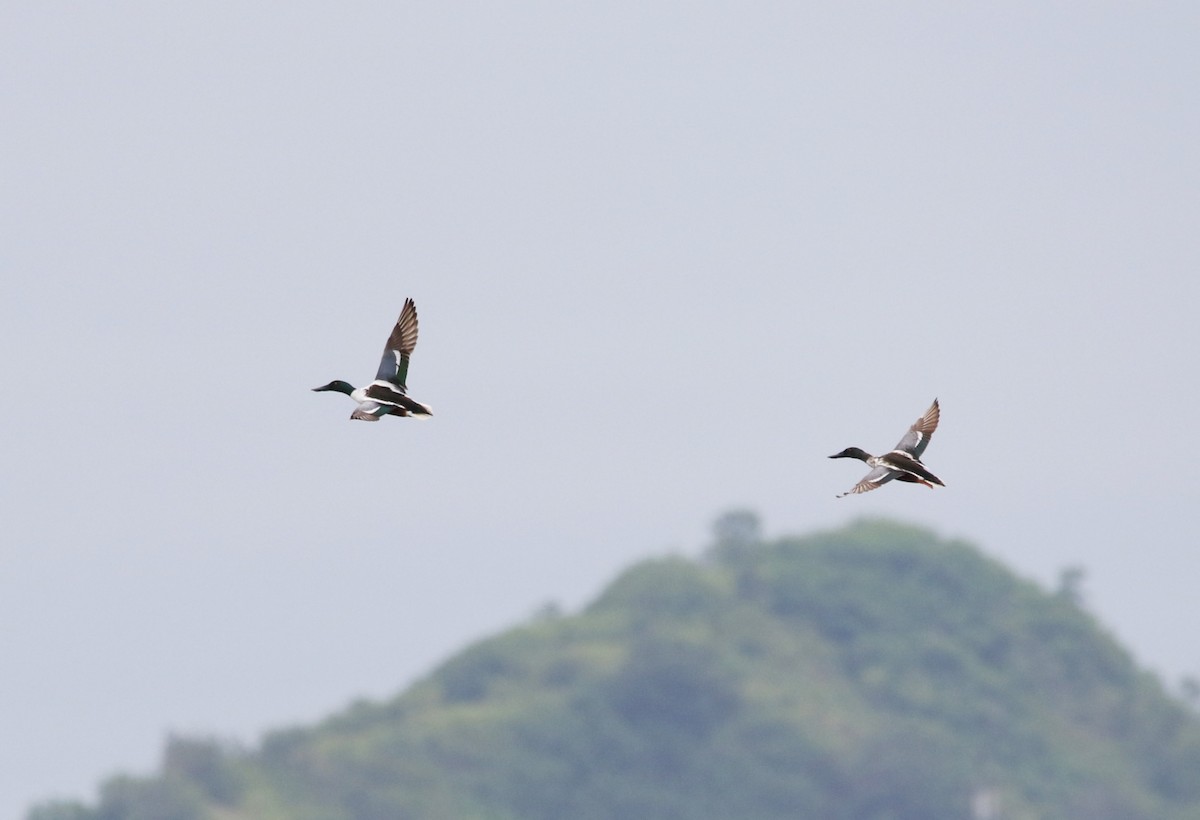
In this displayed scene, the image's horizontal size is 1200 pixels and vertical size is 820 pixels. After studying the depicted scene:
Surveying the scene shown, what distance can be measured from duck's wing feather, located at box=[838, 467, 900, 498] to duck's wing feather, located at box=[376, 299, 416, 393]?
14.5 feet

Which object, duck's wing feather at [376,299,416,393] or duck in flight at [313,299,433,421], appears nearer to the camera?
duck in flight at [313,299,433,421]

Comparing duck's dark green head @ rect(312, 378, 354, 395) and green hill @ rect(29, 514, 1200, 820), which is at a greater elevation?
green hill @ rect(29, 514, 1200, 820)

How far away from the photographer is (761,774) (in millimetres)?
161500

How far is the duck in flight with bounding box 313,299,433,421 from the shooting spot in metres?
26.1

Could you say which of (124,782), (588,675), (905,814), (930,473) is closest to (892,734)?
(905,814)

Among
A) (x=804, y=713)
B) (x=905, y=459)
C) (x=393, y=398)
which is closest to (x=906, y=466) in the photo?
(x=905, y=459)

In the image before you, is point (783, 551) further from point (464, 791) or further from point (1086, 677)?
point (464, 791)

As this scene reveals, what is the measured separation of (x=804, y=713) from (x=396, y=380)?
13514cm

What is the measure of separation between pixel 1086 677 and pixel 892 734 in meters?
11.2

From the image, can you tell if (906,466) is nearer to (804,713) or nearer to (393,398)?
(393,398)

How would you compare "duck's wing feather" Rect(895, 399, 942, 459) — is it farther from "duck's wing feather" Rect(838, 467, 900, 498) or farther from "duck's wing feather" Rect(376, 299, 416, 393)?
"duck's wing feather" Rect(376, 299, 416, 393)

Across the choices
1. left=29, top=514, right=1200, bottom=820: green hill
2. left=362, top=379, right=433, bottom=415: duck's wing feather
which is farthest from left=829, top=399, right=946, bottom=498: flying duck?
left=29, top=514, right=1200, bottom=820: green hill

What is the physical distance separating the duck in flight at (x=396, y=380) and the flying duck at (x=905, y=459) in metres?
4.07

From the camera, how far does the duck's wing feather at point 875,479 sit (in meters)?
25.2
